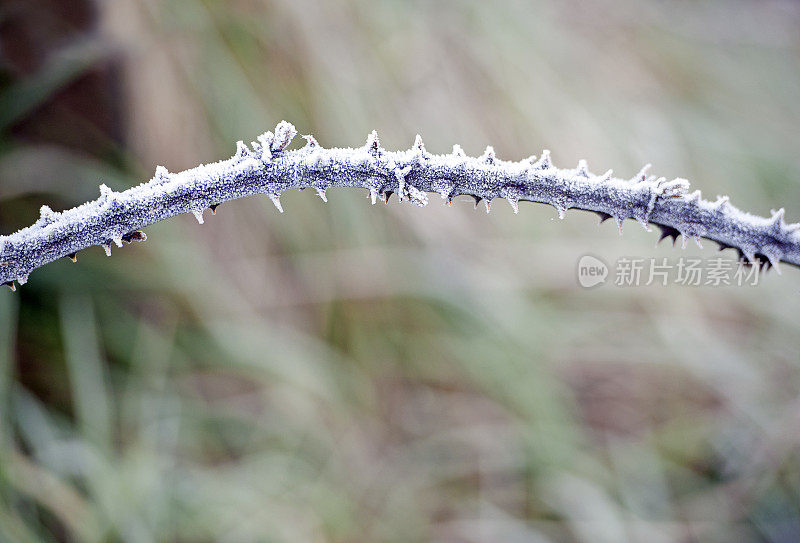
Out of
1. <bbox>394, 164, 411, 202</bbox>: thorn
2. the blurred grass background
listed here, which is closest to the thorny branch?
<bbox>394, 164, 411, 202</bbox>: thorn

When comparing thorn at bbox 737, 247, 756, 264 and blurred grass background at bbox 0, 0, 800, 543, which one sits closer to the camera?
thorn at bbox 737, 247, 756, 264

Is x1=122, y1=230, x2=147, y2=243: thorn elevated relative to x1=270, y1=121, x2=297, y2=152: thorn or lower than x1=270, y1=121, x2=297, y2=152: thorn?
lower

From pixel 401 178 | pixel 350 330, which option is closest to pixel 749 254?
pixel 401 178

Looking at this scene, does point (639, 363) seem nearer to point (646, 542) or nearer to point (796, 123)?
point (646, 542)

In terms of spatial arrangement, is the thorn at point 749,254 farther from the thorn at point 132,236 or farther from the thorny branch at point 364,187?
the thorn at point 132,236

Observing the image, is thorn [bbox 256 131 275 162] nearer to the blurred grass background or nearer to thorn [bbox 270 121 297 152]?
thorn [bbox 270 121 297 152]
